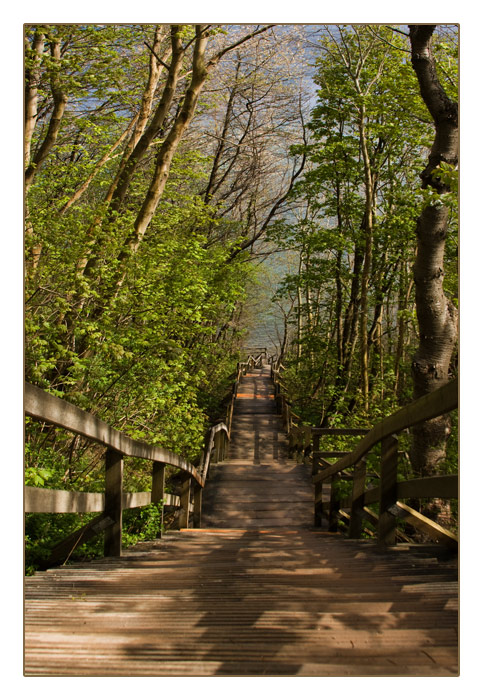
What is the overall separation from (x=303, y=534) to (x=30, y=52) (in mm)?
5259

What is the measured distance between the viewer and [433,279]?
5156mm

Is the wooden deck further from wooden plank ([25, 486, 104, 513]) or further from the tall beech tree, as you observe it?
the tall beech tree

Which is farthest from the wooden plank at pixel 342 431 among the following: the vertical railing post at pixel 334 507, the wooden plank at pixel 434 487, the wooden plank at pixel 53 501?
the wooden plank at pixel 53 501

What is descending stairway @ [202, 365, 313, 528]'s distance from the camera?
7.22m

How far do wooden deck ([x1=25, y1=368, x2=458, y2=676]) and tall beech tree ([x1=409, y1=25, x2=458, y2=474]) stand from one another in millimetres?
2319

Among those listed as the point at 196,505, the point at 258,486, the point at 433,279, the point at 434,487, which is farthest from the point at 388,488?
the point at 258,486

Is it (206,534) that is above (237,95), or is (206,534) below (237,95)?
below

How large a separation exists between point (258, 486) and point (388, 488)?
5.59 metres

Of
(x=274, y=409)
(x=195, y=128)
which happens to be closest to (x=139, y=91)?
(x=195, y=128)

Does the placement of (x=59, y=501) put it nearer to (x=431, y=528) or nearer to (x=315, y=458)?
(x=431, y=528)

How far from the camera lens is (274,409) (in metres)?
19.0

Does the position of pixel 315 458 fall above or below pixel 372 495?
below
